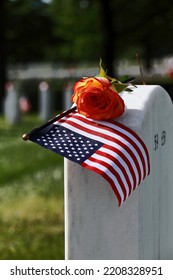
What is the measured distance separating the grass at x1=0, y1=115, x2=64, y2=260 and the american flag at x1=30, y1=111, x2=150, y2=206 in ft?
8.69

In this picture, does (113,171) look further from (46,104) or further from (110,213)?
(46,104)

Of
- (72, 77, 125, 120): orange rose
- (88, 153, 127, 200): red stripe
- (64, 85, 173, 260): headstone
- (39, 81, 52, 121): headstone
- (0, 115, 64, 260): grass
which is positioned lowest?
(39, 81, 52, 121): headstone

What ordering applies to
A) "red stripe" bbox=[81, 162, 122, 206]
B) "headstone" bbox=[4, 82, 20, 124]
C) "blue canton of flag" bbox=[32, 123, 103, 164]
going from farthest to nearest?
"headstone" bbox=[4, 82, 20, 124], "blue canton of flag" bbox=[32, 123, 103, 164], "red stripe" bbox=[81, 162, 122, 206]

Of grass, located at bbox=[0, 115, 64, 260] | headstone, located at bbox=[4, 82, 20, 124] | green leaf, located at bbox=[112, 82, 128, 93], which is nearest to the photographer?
green leaf, located at bbox=[112, 82, 128, 93]

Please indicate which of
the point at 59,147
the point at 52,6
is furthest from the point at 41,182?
the point at 52,6

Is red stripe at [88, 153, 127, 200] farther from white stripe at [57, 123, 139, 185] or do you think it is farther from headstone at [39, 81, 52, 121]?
headstone at [39, 81, 52, 121]

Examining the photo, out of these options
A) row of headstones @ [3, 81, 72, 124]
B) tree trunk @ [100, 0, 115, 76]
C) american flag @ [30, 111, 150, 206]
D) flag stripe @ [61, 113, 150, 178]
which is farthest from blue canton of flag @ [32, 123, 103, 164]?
tree trunk @ [100, 0, 115, 76]

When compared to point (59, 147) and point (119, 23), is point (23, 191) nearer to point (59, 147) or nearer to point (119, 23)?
point (59, 147)

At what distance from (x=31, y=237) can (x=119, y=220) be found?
130 inches

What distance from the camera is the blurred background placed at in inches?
356

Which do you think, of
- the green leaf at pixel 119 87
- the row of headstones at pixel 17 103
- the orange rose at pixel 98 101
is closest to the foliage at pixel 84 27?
the row of headstones at pixel 17 103

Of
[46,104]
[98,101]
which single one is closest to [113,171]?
[98,101]

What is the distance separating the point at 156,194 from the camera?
6094 millimetres

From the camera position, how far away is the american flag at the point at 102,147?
204 inches
